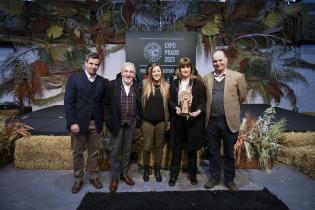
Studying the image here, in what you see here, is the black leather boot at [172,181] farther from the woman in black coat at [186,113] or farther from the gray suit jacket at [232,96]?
the gray suit jacket at [232,96]

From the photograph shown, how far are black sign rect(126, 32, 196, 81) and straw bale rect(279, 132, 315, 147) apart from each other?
2.36 m

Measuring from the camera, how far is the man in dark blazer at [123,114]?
Result: 307 centimetres

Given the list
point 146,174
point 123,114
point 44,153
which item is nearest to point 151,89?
point 123,114

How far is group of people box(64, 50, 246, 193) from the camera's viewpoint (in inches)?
117

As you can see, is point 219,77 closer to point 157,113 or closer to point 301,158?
point 157,113

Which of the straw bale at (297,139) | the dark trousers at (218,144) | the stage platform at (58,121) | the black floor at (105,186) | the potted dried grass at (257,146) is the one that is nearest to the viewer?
the black floor at (105,186)

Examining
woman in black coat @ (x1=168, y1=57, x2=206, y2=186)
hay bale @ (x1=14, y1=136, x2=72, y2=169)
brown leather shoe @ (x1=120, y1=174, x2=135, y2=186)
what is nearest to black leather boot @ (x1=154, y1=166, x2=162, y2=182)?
woman in black coat @ (x1=168, y1=57, x2=206, y2=186)

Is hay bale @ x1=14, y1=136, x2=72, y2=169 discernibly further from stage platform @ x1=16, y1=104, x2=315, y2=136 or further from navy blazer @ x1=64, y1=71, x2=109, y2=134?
navy blazer @ x1=64, y1=71, x2=109, y2=134

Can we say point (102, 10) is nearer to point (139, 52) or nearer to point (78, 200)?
point (139, 52)

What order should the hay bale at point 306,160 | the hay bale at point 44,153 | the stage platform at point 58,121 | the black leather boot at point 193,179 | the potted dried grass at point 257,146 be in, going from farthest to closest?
1. the stage platform at point 58,121
2. the hay bale at point 44,153
3. the potted dried grass at point 257,146
4. the hay bale at point 306,160
5. the black leather boot at point 193,179

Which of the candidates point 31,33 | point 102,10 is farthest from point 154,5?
point 31,33

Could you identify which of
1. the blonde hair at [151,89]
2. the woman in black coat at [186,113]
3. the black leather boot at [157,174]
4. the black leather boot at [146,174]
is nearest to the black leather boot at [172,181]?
the woman in black coat at [186,113]

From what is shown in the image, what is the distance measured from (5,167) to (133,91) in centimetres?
200

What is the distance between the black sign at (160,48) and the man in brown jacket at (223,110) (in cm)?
266
